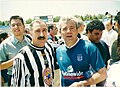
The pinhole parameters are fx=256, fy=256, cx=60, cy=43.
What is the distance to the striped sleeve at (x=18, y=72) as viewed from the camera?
6.01 feet

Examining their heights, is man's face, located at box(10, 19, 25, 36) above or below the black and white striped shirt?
above

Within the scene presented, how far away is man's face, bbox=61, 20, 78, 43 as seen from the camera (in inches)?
74.0

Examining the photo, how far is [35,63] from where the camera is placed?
6.26 ft

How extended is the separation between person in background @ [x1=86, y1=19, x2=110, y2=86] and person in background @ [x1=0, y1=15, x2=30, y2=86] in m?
0.51

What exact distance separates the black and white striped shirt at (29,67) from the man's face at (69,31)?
0.59 ft

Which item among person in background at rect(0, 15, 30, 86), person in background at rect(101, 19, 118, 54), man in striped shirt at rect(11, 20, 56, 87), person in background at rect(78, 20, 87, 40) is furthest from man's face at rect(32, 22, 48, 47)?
person in background at rect(101, 19, 118, 54)

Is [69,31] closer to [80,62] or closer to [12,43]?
[80,62]

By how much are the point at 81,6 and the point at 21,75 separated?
74cm

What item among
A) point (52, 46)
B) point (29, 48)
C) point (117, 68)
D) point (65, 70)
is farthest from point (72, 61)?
point (117, 68)

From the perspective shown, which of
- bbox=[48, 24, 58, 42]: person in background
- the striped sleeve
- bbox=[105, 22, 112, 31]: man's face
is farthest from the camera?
bbox=[105, 22, 112, 31]: man's face

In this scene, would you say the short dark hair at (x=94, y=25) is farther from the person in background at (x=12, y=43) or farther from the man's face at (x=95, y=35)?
the person in background at (x=12, y=43)

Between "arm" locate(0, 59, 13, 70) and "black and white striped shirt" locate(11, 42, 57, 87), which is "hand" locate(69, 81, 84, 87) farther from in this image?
"arm" locate(0, 59, 13, 70)

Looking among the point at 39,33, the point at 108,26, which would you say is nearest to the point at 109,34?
the point at 108,26

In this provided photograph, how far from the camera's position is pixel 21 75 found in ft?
5.99
